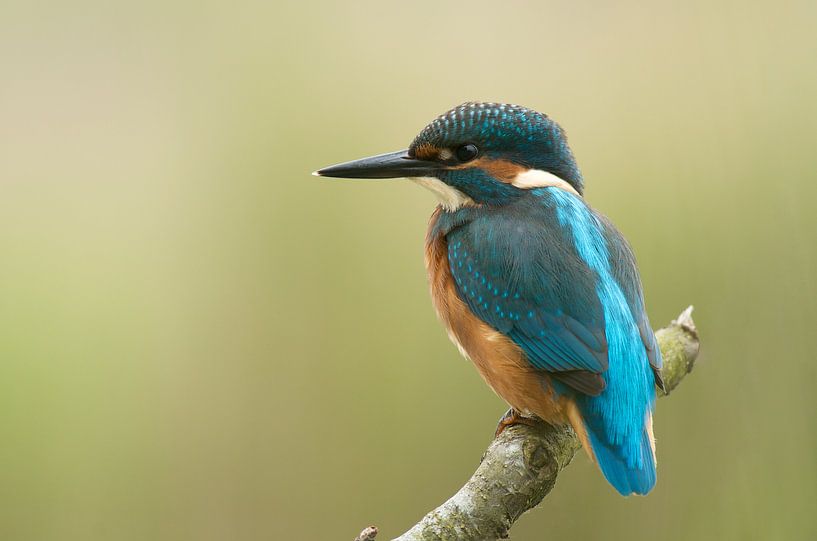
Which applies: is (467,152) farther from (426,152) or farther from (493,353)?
(493,353)

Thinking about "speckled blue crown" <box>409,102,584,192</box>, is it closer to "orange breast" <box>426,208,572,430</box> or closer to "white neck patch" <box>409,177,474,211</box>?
"white neck patch" <box>409,177,474,211</box>

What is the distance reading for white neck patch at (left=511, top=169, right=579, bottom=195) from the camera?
1812 mm

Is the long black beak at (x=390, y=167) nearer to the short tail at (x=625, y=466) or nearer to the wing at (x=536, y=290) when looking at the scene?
the wing at (x=536, y=290)

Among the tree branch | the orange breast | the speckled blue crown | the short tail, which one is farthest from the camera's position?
the speckled blue crown

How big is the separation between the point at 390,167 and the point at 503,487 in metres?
0.70

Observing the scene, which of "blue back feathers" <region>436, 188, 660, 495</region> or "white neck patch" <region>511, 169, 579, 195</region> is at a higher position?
"white neck patch" <region>511, 169, 579, 195</region>

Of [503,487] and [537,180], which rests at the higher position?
[537,180]

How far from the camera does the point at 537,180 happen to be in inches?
72.0

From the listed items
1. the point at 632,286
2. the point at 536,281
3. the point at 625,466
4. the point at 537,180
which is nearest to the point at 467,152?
the point at 537,180

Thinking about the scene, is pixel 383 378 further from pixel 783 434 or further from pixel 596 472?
pixel 783 434

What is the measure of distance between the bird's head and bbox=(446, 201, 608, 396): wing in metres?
0.07

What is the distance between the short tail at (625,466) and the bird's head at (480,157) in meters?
0.53

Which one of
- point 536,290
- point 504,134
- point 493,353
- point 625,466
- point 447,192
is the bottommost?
point 625,466

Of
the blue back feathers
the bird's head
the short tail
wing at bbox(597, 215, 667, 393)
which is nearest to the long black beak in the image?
the bird's head
